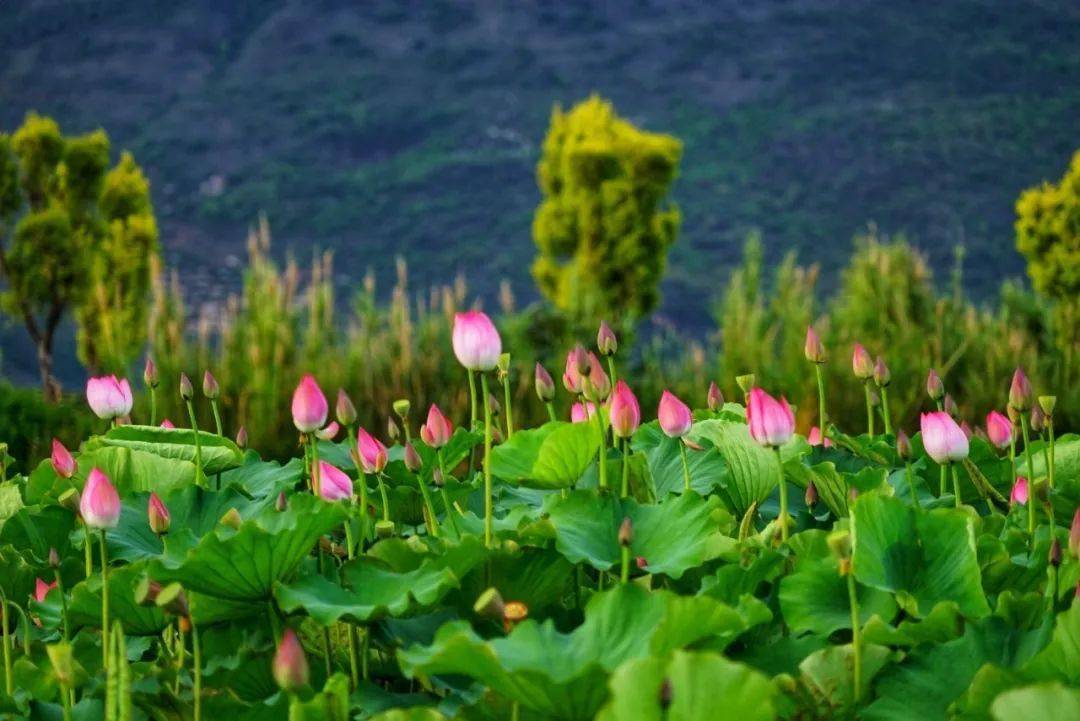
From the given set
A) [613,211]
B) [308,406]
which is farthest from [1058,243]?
[308,406]

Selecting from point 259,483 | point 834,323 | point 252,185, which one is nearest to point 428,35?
point 252,185

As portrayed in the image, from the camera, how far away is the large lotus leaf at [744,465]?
121 cm

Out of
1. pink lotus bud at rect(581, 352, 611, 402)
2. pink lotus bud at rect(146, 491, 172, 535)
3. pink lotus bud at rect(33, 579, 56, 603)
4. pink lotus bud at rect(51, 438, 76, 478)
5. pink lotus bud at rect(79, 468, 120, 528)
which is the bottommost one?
pink lotus bud at rect(33, 579, 56, 603)

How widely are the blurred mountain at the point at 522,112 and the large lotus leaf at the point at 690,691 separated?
3417cm

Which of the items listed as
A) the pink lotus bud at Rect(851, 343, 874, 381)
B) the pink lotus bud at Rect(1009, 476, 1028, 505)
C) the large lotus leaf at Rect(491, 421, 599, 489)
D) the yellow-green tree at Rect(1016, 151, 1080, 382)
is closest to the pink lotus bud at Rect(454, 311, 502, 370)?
the large lotus leaf at Rect(491, 421, 599, 489)

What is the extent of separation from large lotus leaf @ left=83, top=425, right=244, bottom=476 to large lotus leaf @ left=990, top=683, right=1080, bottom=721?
802 millimetres

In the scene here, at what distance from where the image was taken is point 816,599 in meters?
0.94

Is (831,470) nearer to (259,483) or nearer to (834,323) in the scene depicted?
(259,483)

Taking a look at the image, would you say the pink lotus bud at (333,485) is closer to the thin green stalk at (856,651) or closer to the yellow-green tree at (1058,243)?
the thin green stalk at (856,651)

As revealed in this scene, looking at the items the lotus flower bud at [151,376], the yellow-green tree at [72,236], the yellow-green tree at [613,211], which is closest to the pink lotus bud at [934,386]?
the lotus flower bud at [151,376]

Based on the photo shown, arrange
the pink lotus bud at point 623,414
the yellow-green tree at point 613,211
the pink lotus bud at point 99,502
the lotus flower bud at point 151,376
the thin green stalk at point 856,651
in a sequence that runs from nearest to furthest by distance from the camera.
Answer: the thin green stalk at point 856,651, the pink lotus bud at point 99,502, the pink lotus bud at point 623,414, the lotus flower bud at point 151,376, the yellow-green tree at point 613,211

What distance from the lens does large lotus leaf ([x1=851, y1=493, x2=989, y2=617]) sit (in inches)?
36.7

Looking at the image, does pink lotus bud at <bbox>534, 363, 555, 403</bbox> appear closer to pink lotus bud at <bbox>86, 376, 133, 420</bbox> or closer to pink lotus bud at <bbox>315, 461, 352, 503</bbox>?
pink lotus bud at <bbox>315, 461, 352, 503</bbox>

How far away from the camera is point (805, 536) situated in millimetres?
1020
